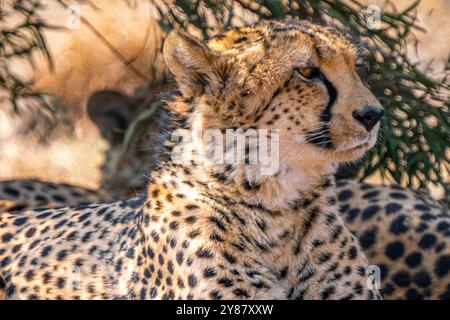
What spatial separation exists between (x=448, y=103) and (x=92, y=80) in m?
2.89

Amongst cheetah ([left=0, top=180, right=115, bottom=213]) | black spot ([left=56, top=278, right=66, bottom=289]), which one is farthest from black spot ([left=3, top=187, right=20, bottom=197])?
black spot ([left=56, top=278, right=66, bottom=289])

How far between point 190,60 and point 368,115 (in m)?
0.48

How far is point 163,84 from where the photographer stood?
4.62 metres

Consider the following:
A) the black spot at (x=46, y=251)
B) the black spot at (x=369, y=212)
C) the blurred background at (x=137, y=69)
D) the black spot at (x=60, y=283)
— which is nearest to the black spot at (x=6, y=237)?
the black spot at (x=46, y=251)

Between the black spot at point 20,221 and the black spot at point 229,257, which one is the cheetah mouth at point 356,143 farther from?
the black spot at point 20,221

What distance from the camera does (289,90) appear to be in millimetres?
2568

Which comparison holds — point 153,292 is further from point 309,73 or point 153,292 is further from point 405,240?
point 405,240

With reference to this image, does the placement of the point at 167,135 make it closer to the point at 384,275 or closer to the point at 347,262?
the point at 347,262

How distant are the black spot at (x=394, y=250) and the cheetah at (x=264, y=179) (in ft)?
1.69

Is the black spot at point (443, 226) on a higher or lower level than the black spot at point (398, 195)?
lower

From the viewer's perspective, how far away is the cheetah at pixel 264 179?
2.55m

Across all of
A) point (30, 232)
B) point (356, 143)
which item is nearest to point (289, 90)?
point (356, 143)

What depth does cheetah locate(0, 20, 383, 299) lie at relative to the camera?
2547mm
